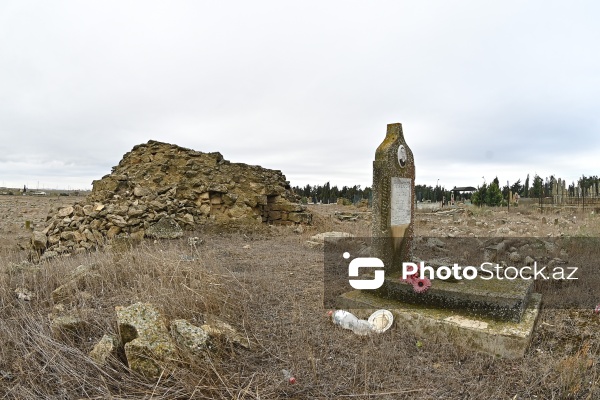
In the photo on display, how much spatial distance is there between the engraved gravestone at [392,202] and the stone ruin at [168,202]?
628cm

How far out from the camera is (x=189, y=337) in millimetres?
2961

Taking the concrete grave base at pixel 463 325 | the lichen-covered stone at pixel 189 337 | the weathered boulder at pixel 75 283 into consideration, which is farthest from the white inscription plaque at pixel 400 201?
the weathered boulder at pixel 75 283

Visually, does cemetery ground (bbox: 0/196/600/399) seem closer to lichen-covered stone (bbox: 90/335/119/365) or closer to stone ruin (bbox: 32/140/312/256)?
lichen-covered stone (bbox: 90/335/119/365)

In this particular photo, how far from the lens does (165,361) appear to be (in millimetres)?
2689

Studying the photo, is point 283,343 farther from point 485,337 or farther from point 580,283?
point 580,283

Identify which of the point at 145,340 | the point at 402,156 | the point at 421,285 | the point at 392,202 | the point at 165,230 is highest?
the point at 402,156

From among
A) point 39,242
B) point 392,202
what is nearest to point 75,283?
point 392,202

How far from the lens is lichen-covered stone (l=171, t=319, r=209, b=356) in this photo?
2881mm

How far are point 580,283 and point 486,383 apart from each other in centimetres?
308

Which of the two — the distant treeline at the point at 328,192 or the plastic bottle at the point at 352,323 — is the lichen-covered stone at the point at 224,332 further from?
the distant treeline at the point at 328,192

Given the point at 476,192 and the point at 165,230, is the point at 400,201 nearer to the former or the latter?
the point at 165,230

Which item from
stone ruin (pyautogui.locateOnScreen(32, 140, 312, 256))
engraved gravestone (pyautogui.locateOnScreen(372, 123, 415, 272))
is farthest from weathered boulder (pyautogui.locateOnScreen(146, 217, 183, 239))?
engraved gravestone (pyautogui.locateOnScreen(372, 123, 415, 272))

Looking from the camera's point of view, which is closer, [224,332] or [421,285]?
[224,332]

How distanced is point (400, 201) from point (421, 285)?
44.6 inches
